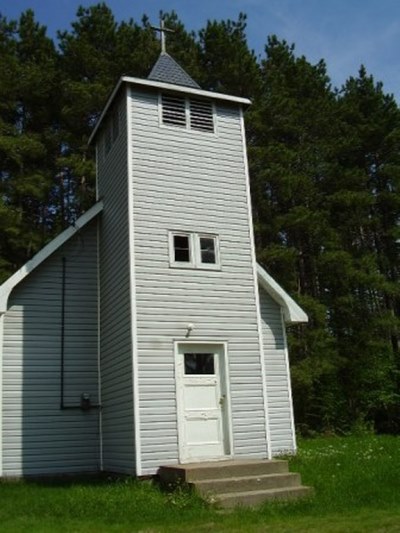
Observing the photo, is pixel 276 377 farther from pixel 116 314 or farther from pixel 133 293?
pixel 133 293

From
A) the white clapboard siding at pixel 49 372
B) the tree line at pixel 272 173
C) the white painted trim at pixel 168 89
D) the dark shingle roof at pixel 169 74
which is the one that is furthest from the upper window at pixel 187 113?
the tree line at pixel 272 173

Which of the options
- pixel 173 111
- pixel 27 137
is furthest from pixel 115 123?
pixel 27 137

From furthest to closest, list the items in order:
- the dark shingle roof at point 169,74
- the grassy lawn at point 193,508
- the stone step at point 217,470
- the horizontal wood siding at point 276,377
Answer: the horizontal wood siding at point 276,377, the dark shingle roof at point 169,74, the stone step at point 217,470, the grassy lawn at point 193,508

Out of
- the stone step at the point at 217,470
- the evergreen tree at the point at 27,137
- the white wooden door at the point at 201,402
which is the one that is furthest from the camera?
the evergreen tree at the point at 27,137

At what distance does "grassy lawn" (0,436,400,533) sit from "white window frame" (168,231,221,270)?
158 inches

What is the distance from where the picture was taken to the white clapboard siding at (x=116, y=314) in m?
11.2

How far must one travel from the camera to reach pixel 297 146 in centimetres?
2641

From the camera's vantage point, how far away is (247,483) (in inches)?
369

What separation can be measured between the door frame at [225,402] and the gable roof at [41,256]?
384 centimetres

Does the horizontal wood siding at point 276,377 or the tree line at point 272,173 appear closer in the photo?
the horizontal wood siding at point 276,377

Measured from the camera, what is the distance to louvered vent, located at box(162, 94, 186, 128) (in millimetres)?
12812

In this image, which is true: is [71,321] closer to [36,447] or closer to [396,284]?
[36,447]

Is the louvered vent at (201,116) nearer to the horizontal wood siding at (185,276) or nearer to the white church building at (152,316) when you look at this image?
the white church building at (152,316)

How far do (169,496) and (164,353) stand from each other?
2708 mm
